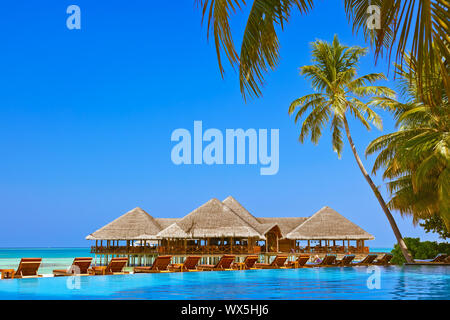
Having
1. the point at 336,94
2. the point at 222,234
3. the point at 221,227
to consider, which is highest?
the point at 336,94

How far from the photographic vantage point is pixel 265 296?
9.44 m

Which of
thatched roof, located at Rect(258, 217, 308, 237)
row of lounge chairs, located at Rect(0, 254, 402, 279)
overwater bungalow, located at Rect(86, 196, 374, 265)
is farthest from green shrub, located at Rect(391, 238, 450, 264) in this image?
thatched roof, located at Rect(258, 217, 308, 237)

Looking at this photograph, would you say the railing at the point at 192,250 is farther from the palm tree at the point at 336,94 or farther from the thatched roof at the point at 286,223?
the palm tree at the point at 336,94

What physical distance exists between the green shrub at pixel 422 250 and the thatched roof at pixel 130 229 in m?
17.9

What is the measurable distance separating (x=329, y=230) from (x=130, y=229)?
13.8 m

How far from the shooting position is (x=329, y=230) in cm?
3556

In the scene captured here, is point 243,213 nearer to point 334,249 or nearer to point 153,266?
point 334,249

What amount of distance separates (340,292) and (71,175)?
70.9m

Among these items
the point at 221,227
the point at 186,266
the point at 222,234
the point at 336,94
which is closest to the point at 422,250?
the point at 336,94

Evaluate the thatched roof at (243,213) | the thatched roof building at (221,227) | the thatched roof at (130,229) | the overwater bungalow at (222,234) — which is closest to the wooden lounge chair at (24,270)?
the overwater bungalow at (222,234)

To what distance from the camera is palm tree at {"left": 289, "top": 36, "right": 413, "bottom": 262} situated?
71.6ft

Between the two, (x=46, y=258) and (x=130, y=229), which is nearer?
(x=130, y=229)

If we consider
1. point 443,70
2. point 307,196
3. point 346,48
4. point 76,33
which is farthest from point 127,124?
point 443,70
